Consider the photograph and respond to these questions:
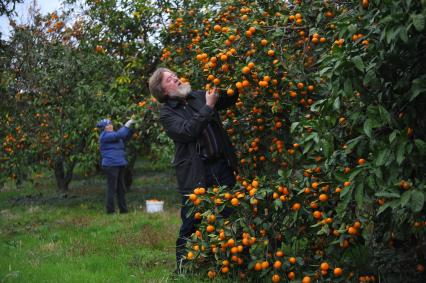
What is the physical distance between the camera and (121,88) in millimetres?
9867

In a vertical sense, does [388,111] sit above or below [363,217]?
above

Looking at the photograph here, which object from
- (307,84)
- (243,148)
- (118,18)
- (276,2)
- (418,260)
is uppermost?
(118,18)

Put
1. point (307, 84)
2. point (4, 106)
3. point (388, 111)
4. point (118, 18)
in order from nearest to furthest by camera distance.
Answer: point (388, 111), point (307, 84), point (4, 106), point (118, 18)

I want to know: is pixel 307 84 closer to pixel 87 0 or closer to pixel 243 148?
pixel 243 148

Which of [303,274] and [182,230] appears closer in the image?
[303,274]

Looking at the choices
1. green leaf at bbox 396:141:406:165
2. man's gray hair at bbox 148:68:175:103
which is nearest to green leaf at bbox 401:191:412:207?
green leaf at bbox 396:141:406:165

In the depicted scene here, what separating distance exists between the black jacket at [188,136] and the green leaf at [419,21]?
2252 mm

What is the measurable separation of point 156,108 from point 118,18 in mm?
2485

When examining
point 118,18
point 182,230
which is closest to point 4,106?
point 118,18

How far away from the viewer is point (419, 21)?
8.47ft

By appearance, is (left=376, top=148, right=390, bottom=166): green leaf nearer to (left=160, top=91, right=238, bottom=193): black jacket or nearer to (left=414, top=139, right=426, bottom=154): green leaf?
(left=414, top=139, right=426, bottom=154): green leaf

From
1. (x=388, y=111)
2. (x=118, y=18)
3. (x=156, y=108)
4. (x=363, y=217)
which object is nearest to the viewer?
(x=388, y=111)

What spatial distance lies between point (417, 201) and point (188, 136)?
2252 mm

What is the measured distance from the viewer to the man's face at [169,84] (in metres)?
4.91
